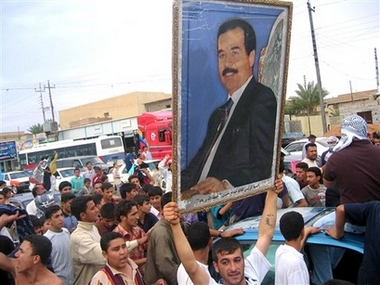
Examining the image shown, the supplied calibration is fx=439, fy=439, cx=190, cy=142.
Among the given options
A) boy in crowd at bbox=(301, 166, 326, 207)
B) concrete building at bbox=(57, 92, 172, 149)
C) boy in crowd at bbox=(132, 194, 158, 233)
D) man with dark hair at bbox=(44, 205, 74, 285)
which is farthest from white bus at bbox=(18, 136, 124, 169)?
man with dark hair at bbox=(44, 205, 74, 285)

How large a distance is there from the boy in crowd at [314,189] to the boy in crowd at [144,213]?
2.01 metres

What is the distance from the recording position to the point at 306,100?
44.5 metres

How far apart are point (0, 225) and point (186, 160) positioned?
103 inches

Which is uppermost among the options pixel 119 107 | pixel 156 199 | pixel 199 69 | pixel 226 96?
pixel 119 107

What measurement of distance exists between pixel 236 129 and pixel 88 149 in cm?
2802

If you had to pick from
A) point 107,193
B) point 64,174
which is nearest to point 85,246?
point 107,193

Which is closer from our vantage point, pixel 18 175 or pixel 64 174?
pixel 64 174

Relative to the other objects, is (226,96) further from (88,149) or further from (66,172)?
(88,149)

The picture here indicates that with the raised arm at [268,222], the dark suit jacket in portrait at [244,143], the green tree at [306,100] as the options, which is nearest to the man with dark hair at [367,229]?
the raised arm at [268,222]

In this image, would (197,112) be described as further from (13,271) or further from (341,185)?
(13,271)

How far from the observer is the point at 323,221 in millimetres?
3402

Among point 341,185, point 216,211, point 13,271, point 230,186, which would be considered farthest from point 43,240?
point 216,211

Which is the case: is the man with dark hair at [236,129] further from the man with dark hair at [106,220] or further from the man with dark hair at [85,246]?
the man with dark hair at [106,220]

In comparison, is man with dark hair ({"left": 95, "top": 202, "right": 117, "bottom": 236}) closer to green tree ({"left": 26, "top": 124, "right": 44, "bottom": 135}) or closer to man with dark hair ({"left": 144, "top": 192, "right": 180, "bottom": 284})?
man with dark hair ({"left": 144, "top": 192, "right": 180, "bottom": 284})
